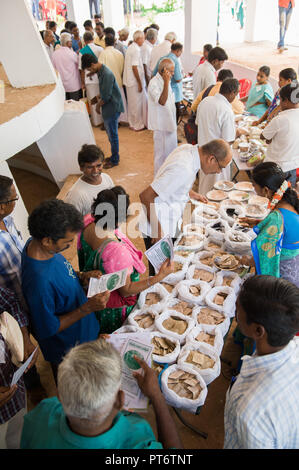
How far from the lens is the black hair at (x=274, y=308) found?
1312mm

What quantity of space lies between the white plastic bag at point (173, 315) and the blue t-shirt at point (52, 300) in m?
0.46

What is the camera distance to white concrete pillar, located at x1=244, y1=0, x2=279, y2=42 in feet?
35.0

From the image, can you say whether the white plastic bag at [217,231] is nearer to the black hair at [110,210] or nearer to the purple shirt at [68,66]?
the black hair at [110,210]

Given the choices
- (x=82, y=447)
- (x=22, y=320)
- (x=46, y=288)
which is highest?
(x=82, y=447)

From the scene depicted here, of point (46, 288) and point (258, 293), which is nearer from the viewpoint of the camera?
point (258, 293)

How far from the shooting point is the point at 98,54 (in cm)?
744

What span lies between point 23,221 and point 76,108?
253 cm

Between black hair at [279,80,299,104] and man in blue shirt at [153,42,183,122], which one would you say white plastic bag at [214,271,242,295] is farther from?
man in blue shirt at [153,42,183,122]

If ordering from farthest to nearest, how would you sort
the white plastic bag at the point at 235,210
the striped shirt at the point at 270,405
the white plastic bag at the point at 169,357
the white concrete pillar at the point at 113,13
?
the white concrete pillar at the point at 113,13 < the white plastic bag at the point at 235,210 < the white plastic bag at the point at 169,357 < the striped shirt at the point at 270,405

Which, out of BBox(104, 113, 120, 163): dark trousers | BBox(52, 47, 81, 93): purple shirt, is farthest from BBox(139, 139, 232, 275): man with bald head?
BBox(52, 47, 81, 93): purple shirt

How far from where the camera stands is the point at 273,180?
2336mm

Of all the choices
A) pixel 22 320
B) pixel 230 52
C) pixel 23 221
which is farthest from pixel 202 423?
pixel 230 52

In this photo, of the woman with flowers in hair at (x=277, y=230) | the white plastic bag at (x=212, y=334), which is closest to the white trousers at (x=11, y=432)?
the white plastic bag at (x=212, y=334)

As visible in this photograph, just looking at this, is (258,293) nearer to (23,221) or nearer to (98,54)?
(23,221)
